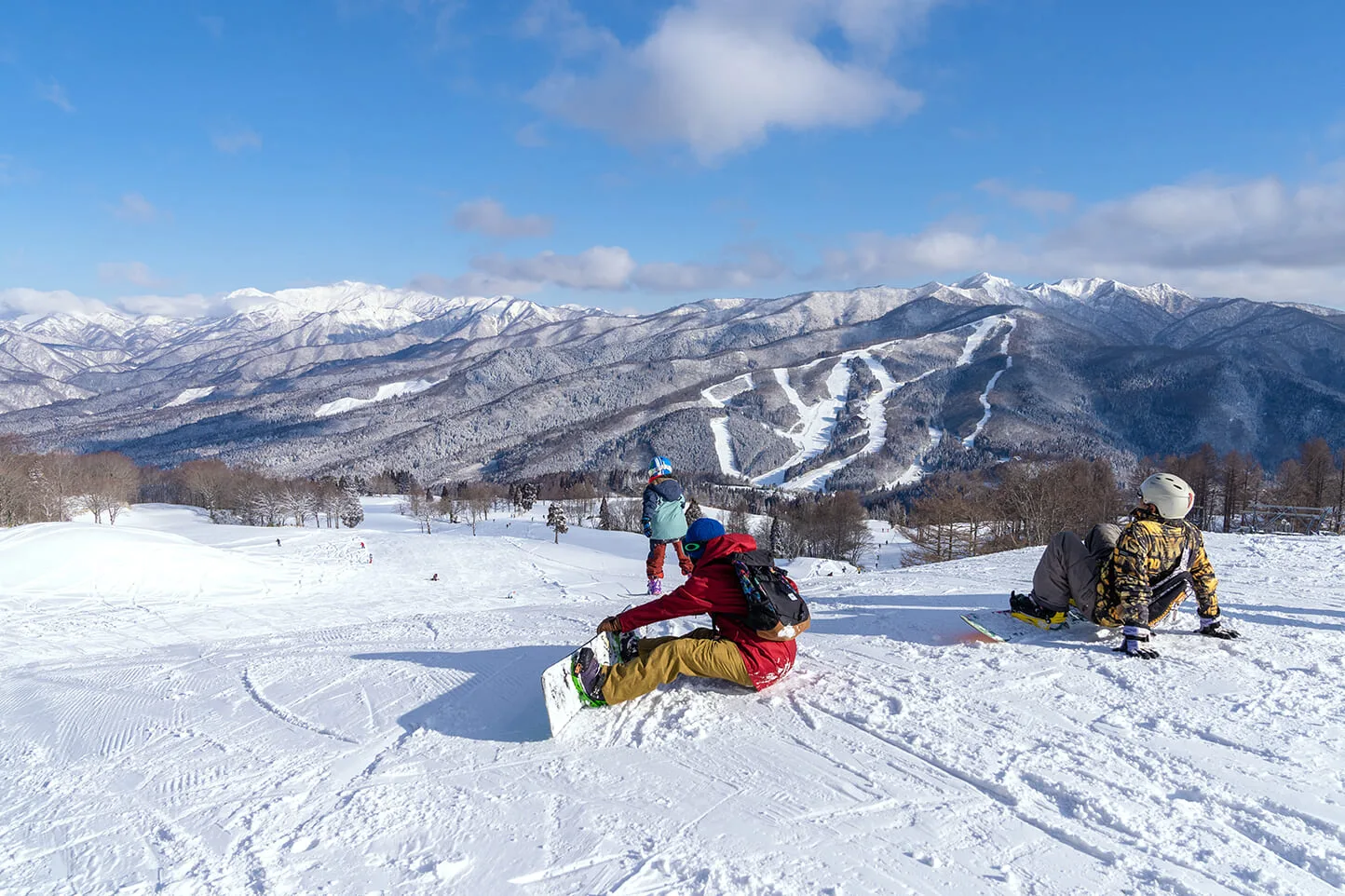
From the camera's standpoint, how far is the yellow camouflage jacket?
5.97 m

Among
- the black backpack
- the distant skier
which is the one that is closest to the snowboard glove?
the black backpack

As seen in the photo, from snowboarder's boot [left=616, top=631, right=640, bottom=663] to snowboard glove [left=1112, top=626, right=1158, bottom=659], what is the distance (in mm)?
4356

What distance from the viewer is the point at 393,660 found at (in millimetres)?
7059

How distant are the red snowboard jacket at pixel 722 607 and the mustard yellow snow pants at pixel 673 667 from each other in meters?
0.11

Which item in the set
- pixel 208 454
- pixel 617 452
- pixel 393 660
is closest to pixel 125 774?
pixel 393 660

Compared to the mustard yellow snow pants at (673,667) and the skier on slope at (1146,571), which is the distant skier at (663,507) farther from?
the skier on slope at (1146,571)

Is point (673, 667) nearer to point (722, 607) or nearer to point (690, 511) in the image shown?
point (722, 607)

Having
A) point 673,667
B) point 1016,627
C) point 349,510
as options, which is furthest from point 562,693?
point 349,510

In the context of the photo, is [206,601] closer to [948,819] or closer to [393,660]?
[393,660]

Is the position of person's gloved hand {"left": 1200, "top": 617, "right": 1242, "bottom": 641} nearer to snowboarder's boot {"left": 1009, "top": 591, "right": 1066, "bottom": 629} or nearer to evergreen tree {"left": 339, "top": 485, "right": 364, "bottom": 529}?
snowboarder's boot {"left": 1009, "top": 591, "right": 1066, "bottom": 629}

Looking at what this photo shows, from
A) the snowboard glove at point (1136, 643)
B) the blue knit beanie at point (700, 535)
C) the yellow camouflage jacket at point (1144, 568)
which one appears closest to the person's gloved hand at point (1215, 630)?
the yellow camouflage jacket at point (1144, 568)

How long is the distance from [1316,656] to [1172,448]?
218 metres

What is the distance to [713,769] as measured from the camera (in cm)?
434

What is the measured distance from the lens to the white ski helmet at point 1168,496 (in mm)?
6035
